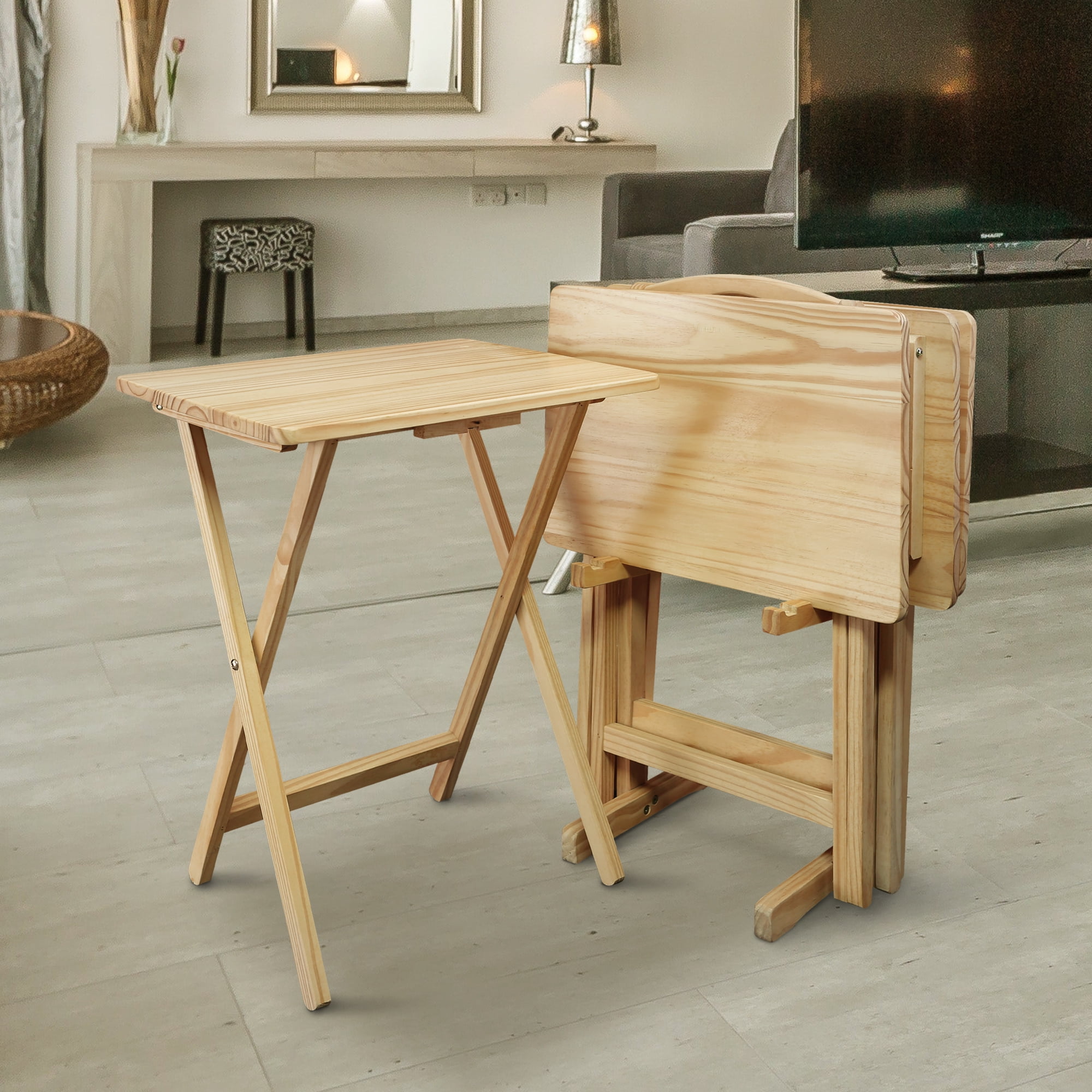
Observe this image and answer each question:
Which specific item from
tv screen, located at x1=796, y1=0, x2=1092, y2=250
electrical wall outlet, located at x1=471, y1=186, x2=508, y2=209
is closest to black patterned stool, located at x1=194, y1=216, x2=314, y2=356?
electrical wall outlet, located at x1=471, y1=186, x2=508, y2=209

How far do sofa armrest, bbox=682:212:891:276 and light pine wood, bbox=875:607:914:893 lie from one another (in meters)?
1.88

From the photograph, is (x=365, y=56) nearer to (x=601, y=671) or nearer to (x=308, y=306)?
(x=308, y=306)

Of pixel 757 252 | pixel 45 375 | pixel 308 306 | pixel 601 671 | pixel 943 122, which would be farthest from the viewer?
pixel 308 306

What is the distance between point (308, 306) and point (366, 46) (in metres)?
1.18

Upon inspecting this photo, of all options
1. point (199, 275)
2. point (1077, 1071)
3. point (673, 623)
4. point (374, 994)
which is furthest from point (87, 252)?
point (1077, 1071)

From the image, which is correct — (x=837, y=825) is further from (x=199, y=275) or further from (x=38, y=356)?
(x=199, y=275)

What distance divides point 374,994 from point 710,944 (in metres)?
0.39

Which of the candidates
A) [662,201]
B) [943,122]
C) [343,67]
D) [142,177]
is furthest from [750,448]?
[343,67]

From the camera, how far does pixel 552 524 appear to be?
6.09ft

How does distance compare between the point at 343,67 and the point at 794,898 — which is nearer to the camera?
the point at 794,898

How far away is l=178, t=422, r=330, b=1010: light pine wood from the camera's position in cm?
145

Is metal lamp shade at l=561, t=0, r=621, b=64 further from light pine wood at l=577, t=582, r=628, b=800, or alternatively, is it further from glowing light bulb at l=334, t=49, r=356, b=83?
light pine wood at l=577, t=582, r=628, b=800

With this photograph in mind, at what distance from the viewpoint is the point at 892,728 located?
5.31ft

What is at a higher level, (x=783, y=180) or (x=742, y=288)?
(x=783, y=180)
